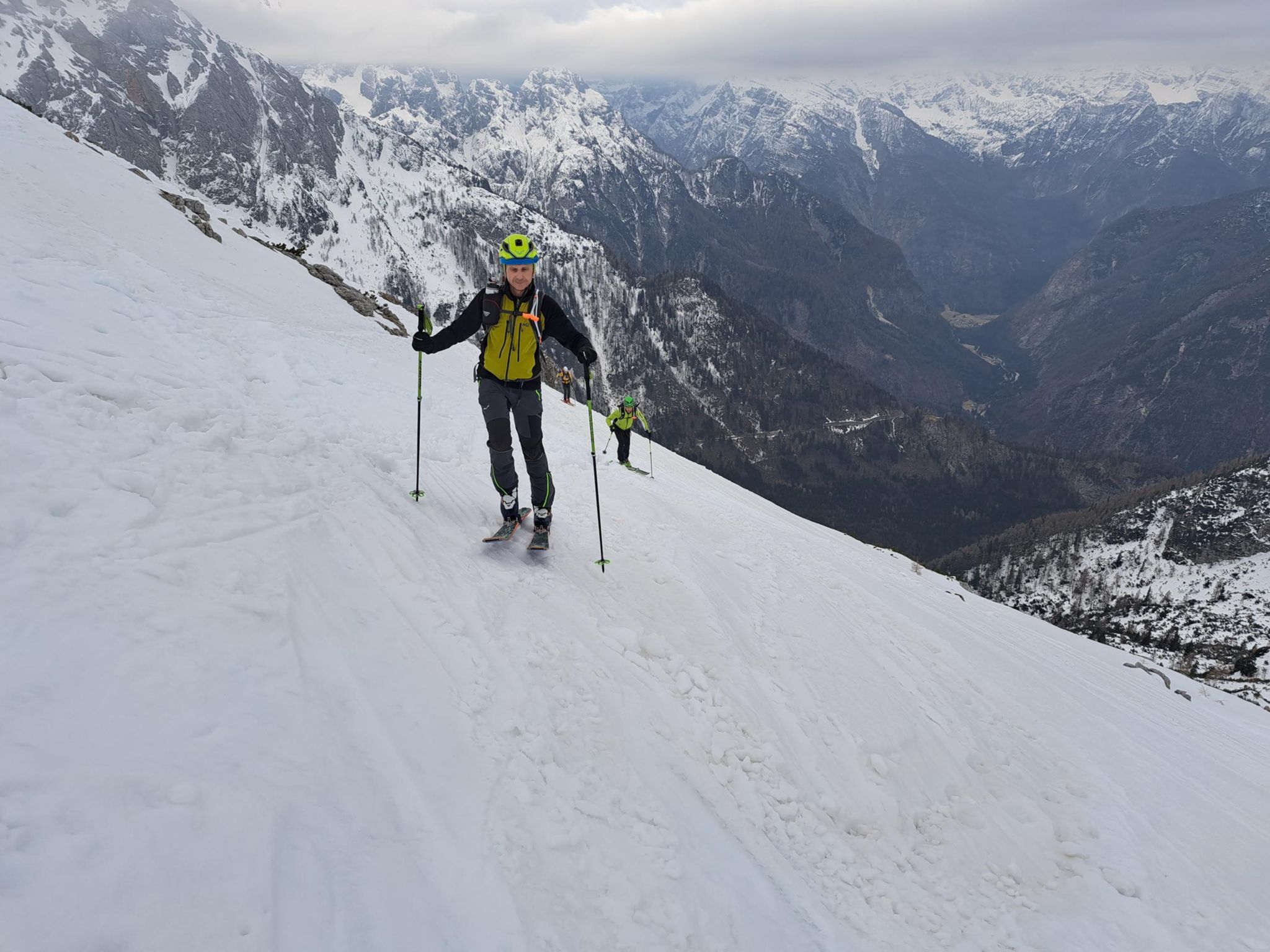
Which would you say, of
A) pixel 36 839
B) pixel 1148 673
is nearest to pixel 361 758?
pixel 36 839

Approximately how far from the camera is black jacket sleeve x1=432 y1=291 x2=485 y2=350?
8523 millimetres

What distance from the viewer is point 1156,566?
147 metres

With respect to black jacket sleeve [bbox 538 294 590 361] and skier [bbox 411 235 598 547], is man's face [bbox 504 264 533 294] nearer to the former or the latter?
skier [bbox 411 235 598 547]

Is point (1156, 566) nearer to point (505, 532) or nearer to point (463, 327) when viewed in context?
point (505, 532)

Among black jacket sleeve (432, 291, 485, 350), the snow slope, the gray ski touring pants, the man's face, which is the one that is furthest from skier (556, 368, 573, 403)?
the man's face

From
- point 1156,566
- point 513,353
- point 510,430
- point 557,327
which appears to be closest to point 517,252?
point 557,327

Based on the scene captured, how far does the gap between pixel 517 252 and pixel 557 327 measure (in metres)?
1.19

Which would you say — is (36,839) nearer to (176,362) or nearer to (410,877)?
(410,877)

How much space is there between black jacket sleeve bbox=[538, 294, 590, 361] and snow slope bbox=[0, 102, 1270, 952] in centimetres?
323

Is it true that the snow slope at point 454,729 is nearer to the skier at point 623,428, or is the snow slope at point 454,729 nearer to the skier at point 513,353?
the skier at point 513,353

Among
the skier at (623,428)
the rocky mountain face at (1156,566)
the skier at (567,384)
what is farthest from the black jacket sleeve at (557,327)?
the rocky mountain face at (1156,566)

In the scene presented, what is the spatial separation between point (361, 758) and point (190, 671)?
1521 millimetres

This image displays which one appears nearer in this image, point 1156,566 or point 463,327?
point 463,327

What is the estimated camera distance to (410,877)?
172 inches
